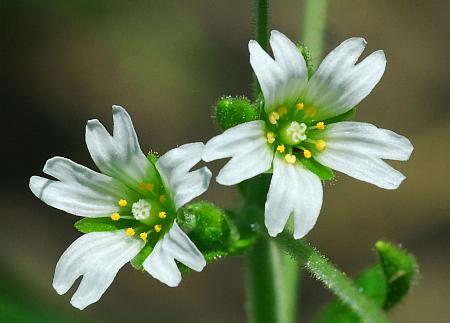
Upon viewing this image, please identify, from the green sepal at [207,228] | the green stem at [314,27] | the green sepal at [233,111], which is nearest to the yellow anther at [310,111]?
the green sepal at [233,111]

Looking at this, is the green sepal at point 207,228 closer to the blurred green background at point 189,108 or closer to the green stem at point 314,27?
the green stem at point 314,27

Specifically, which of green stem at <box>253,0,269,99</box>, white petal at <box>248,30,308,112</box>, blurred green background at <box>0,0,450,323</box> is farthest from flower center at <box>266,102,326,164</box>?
blurred green background at <box>0,0,450,323</box>

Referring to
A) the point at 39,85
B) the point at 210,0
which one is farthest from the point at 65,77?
the point at 210,0

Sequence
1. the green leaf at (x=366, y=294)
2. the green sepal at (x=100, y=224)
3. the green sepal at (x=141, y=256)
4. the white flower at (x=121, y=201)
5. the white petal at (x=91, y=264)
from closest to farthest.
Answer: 1. the white flower at (x=121, y=201)
2. the white petal at (x=91, y=264)
3. the green sepal at (x=141, y=256)
4. the green sepal at (x=100, y=224)
5. the green leaf at (x=366, y=294)

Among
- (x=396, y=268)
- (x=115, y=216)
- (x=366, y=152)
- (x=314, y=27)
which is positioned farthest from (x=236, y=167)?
(x=314, y=27)

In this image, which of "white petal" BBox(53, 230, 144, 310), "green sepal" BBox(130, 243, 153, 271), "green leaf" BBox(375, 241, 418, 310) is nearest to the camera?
"white petal" BBox(53, 230, 144, 310)

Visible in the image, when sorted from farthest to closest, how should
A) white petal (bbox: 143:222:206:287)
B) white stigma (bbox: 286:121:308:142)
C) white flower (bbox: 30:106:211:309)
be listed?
white stigma (bbox: 286:121:308:142) < white flower (bbox: 30:106:211:309) < white petal (bbox: 143:222:206:287)

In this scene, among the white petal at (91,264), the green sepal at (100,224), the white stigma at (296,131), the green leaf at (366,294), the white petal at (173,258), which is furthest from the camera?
the green leaf at (366,294)

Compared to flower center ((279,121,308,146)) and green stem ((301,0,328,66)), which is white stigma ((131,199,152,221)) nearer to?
flower center ((279,121,308,146))
